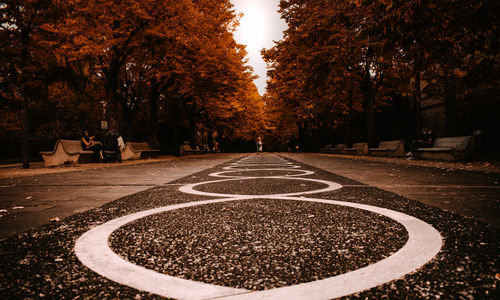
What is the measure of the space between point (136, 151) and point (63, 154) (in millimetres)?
5563

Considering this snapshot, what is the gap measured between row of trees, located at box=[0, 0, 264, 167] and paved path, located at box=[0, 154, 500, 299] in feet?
36.8

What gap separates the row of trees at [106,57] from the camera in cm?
1192

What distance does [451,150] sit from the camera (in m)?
12.6

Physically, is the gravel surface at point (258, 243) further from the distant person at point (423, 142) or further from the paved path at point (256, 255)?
the distant person at point (423, 142)

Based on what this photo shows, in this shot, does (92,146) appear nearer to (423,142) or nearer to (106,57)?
(106,57)

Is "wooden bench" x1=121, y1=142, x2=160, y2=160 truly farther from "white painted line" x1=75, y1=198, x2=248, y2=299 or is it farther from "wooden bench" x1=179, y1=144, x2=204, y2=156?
"white painted line" x1=75, y1=198, x2=248, y2=299

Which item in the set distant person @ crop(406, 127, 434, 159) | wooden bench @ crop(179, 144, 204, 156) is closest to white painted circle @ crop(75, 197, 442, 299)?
distant person @ crop(406, 127, 434, 159)

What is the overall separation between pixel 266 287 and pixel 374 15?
25.8 ft

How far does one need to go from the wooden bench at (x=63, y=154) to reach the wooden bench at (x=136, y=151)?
264 cm

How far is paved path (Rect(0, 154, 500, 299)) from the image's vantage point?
1442mm

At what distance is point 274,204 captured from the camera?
148 inches

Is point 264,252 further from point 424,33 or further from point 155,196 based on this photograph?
point 424,33

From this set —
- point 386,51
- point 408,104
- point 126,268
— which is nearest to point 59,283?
point 126,268

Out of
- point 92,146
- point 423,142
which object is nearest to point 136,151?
point 92,146
